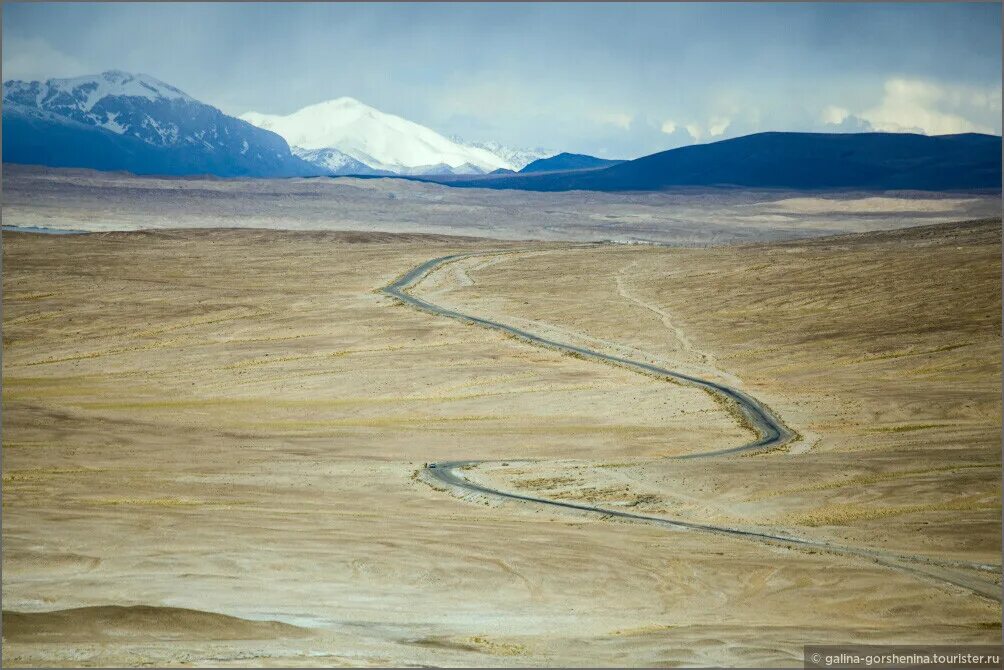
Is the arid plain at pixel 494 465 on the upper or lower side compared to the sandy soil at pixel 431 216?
lower

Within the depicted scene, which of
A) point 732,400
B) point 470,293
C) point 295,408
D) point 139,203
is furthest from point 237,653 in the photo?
point 139,203

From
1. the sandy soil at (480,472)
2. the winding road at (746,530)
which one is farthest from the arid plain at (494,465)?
the winding road at (746,530)

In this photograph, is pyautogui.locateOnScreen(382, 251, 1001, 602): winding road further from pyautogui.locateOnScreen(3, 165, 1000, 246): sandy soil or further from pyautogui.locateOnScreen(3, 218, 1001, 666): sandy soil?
pyautogui.locateOnScreen(3, 165, 1000, 246): sandy soil

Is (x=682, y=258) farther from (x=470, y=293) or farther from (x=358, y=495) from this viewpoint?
(x=358, y=495)

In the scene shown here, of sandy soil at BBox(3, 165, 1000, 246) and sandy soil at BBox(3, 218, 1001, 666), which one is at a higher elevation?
sandy soil at BBox(3, 165, 1000, 246)

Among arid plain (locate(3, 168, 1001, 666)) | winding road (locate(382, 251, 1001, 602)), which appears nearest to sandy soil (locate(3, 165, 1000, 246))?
arid plain (locate(3, 168, 1001, 666))

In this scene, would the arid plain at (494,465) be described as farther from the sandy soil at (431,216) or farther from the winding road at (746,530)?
the sandy soil at (431,216)
